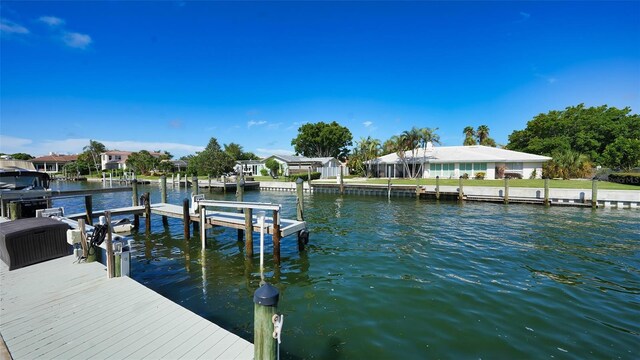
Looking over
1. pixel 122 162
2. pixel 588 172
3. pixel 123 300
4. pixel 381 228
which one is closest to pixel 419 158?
pixel 588 172

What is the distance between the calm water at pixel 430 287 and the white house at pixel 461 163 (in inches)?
966

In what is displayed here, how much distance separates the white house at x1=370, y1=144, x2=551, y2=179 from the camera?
128ft

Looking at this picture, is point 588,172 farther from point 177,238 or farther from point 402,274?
point 177,238

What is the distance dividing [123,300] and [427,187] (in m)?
29.4

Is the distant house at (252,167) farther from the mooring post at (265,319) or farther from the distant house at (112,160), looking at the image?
the mooring post at (265,319)

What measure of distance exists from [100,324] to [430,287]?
788 cm

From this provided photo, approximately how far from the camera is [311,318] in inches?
278

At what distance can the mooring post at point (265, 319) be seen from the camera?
345 centimetres

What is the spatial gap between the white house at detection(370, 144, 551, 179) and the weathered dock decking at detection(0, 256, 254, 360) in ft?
118

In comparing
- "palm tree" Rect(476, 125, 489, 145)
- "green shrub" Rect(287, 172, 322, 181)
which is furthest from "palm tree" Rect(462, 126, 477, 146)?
"green shrub" Rect(287, 172, 322, 181)

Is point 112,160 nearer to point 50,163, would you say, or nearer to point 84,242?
point 50,163

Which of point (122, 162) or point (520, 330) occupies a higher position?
point (122, 162)

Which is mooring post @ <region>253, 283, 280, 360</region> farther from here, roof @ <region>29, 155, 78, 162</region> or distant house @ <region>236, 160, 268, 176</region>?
roof @ <region>29, 155, 78, 162</region>

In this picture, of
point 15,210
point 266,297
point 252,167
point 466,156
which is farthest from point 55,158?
point 266,297
